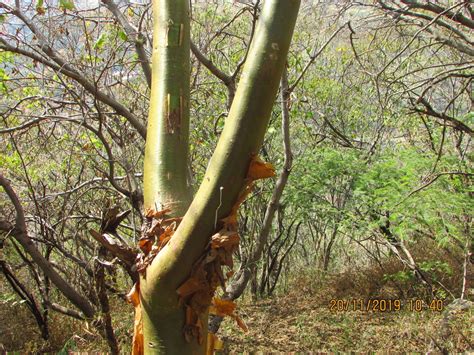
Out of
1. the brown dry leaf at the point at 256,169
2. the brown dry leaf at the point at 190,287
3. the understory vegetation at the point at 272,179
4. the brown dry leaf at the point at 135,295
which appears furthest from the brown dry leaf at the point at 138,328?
the understory vegetation at the point at 272,179

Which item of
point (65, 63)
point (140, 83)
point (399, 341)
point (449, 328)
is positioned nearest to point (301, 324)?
point (399, 341)

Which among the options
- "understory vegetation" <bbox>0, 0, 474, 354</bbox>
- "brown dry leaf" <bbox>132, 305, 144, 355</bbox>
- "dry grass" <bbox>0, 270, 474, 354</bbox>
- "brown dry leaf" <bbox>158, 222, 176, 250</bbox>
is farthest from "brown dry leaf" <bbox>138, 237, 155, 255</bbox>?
"dry grass" <bbox>0, 270, 474, 354</bbox>

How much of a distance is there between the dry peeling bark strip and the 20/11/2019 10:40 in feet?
18.1

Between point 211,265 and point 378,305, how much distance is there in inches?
239

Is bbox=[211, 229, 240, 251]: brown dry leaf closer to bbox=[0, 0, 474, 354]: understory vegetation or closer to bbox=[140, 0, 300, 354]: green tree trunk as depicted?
bbox=[140, 0, 300, 354]: green tree trunk

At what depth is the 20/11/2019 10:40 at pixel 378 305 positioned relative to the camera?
5922 mm

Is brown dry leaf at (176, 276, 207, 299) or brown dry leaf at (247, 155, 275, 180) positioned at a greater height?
brown dry leaf at (247, 155, 275, 180)

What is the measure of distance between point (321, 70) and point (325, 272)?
3796mm

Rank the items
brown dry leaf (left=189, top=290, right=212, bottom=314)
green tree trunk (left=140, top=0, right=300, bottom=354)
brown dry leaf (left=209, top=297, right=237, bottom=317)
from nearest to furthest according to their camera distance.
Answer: green tree trunk (left=140, top=0, right=300, bottom=354) → brown dry leaf (left=189, top=290, right=212, bottom=314) → brown dry leaf (left=209, top=297, right=237, bottom=317)

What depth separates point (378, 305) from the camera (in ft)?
21.2

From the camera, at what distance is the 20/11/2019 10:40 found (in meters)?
5.92

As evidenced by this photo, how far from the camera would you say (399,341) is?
4.96 meters

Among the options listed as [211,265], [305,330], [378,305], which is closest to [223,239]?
[211,265]

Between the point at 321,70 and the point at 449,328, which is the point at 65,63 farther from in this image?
the point at 321,70
